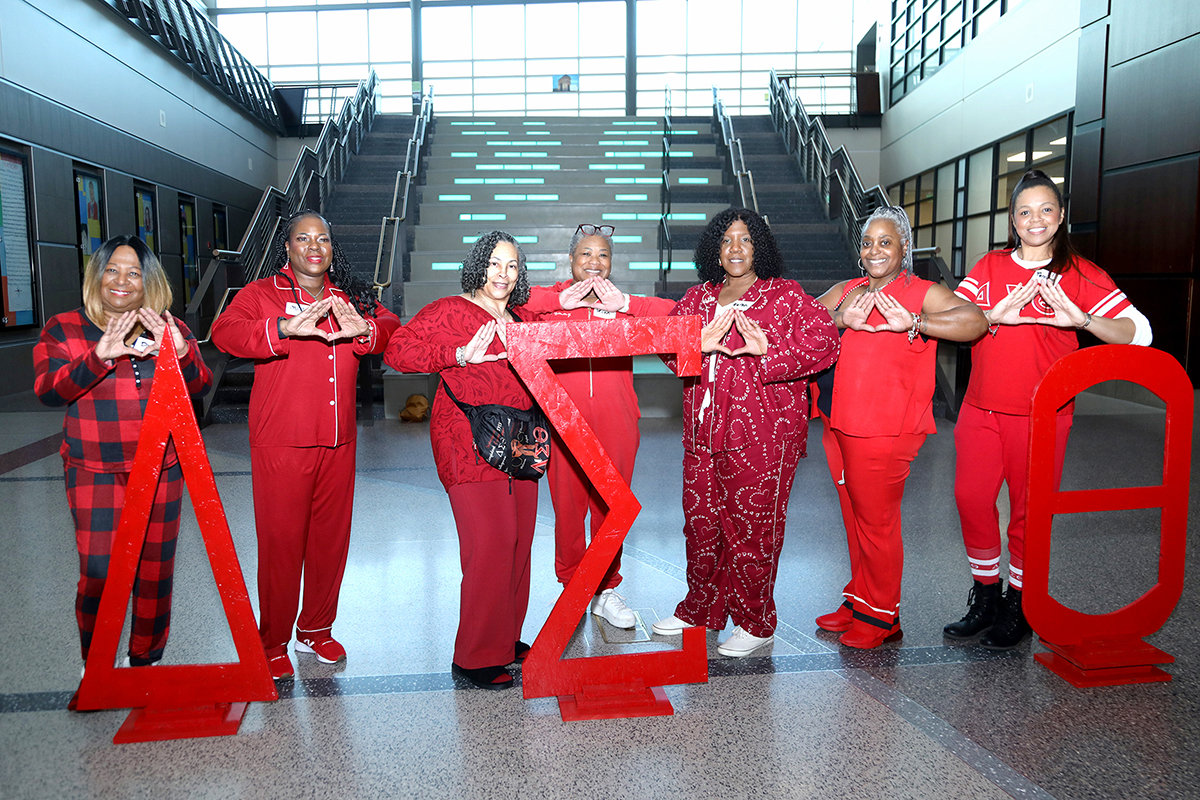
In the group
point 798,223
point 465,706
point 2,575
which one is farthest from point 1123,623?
point 798,223

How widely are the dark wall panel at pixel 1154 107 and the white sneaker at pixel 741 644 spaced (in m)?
7.50

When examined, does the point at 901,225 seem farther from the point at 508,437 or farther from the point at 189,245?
the point at 189,245

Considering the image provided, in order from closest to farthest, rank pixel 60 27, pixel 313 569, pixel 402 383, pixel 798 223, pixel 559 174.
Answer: pixel 313 569 < pixel 402 383 < pixel 60 27 < pixel 798 223 < pixel 559 174

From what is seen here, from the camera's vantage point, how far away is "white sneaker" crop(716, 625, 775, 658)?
9.18 feet

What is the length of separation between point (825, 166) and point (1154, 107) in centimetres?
406

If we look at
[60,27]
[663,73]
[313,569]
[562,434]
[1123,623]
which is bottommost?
[1123,623]

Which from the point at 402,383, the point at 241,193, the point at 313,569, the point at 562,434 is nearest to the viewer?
the point at 562,434

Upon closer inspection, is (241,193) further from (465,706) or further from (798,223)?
(465,706)

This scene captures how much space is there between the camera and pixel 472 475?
8.27 feet

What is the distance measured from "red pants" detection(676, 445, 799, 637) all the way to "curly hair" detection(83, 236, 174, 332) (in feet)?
5.91

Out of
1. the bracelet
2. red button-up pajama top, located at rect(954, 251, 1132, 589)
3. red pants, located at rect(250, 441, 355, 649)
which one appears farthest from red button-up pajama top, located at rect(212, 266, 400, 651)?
red button-up pajama top, located at rect(954, 251, 1132, 589)

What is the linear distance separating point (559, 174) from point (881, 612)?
35.1 ft

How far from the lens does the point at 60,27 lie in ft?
30.3

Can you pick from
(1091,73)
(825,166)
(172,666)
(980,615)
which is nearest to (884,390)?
(980,615)
